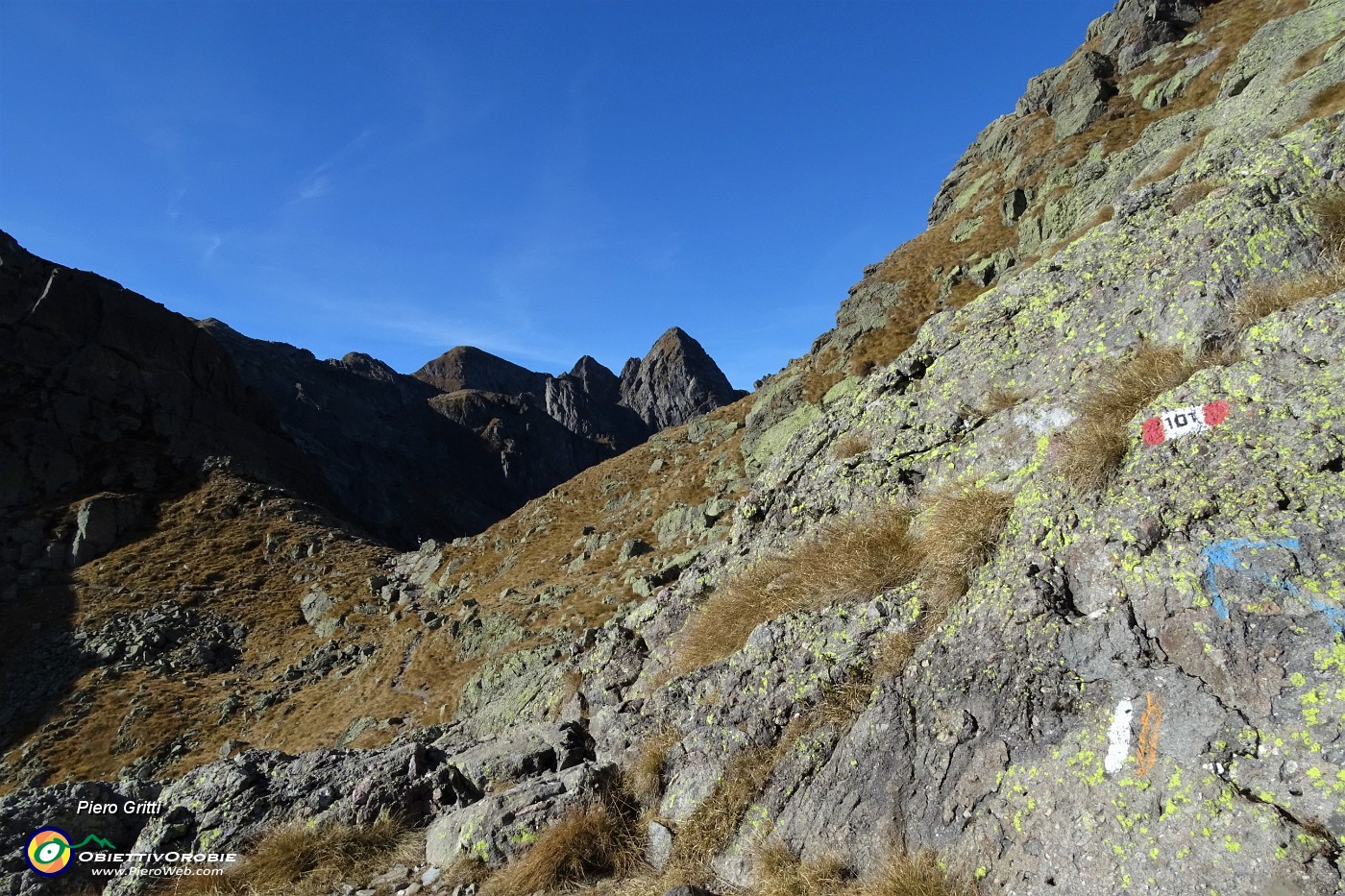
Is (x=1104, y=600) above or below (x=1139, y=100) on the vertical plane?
below

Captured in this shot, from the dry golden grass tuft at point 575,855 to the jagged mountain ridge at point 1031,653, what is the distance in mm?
204

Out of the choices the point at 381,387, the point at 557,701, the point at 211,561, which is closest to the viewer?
the point at 557,701

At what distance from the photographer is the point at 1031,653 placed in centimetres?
513

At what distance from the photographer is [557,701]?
10891mm

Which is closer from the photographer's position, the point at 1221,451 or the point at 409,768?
the point at 1221,451

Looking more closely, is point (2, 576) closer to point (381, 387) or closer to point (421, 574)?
point (421, 574)

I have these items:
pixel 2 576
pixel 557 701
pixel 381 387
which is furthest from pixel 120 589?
pixel 381 387

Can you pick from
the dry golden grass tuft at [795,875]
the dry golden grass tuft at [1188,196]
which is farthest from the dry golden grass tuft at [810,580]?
the dry golden grass tuft at [1188,196]

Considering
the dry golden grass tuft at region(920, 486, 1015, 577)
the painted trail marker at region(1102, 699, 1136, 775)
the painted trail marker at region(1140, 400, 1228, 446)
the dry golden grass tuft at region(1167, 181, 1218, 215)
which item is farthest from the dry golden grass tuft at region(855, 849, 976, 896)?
the dry golden grass tuft at region(1167, 181, 1218, 215)

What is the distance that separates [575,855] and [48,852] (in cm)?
751

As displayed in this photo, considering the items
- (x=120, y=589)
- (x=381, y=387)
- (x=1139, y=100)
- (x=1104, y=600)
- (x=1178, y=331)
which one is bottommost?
(x=1104, y=600)

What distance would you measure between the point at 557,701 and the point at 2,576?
217ft

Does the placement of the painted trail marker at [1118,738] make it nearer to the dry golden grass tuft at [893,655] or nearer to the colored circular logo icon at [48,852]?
the dry golden grass tuft at [893,655]

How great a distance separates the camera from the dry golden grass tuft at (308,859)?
7266mm
